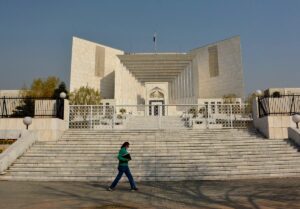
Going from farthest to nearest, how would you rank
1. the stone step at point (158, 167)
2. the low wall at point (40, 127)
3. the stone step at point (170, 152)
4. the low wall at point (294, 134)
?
the low wall at point (40, 127) → the low wall at point (294, 134) → the stone step at point (170, 152) → the stone step at point (158, 167)

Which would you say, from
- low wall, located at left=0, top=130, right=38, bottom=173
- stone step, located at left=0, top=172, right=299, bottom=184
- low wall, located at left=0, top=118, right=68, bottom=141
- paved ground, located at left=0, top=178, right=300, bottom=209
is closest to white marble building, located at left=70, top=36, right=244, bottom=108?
low wall, located at left=0, top=118, right=68, bottom=141

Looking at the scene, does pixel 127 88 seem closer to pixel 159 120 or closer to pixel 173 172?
pixel 159 120

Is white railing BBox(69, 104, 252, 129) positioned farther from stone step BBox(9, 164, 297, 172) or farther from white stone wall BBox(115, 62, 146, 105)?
white stone wall BBox(115, 62, 146, 105)

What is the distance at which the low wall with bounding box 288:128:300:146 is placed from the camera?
11792 mm

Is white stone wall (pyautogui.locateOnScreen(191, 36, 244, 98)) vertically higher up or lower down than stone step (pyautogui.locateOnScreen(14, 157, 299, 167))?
higher up

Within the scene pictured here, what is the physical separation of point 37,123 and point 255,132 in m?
11.6

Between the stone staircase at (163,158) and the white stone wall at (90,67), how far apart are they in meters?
35.1

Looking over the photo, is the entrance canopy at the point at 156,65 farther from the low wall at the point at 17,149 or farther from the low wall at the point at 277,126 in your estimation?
the low wall at the point at 17,149

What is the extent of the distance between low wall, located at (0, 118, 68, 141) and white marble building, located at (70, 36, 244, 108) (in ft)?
99.6

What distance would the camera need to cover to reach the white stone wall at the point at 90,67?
46938 millimetres

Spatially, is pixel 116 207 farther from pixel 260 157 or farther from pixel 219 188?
pixel 260 157

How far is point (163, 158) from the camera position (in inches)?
416

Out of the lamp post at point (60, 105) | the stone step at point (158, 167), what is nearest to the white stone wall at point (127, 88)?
the lamp post at point (60, 105)

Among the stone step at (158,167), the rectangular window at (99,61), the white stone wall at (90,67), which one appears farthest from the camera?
the rectangular window at (99,61)
